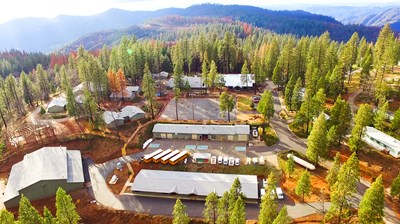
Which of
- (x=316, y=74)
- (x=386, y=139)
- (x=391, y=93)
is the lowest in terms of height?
(x=386, y=139)

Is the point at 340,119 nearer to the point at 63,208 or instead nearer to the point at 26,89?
the point at 63,208

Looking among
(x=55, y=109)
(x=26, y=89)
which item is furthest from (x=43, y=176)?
(x=26, y=89)

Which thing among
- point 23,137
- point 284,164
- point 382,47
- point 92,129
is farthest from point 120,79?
point 382,47

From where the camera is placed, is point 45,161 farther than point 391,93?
No

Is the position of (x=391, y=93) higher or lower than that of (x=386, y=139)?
higher

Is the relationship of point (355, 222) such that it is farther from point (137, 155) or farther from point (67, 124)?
point (67, 124)
